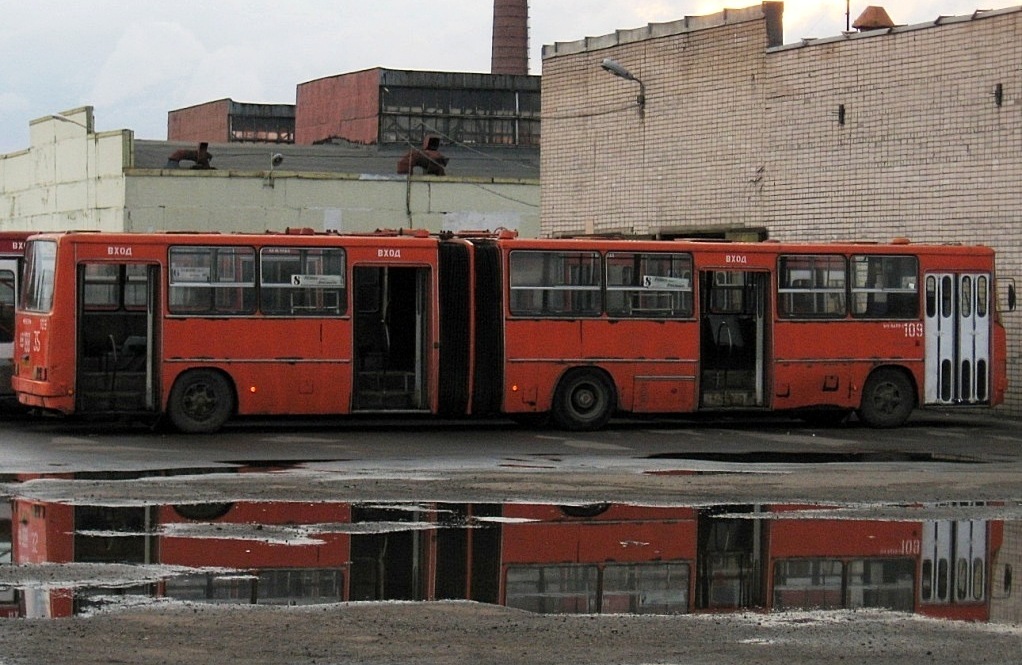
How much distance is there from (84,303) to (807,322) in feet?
33.1

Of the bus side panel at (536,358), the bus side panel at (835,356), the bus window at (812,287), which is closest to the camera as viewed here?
the bus side panel at (536,358)

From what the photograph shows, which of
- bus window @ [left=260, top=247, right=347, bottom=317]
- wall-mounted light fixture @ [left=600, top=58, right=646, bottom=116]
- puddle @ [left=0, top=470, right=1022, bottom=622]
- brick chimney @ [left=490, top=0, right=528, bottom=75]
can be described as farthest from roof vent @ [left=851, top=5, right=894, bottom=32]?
brick chimney @ [left=490, top=0, right=528, bottom=75]

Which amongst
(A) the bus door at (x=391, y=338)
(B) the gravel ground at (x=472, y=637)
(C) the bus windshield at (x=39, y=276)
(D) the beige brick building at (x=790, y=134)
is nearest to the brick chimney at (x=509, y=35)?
(D) the beige brick building at (x=790, y=134)

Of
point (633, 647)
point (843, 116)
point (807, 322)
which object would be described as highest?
point (843, 116)

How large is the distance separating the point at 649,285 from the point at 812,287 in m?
2.54

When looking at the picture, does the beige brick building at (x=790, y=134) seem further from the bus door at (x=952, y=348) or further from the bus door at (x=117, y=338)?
the bus door at (x=117, y=338)

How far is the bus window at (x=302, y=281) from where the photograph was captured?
76.6 ft

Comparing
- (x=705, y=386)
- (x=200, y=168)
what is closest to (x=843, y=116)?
(x=705, y=386)

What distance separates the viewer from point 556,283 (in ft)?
80.3

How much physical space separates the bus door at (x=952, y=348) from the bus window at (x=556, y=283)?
515 cm

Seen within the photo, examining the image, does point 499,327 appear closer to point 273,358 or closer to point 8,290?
point 273,358

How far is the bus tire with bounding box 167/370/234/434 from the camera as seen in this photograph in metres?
22.8

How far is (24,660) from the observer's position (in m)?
8.39

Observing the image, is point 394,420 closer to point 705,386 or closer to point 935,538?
point 705,386
